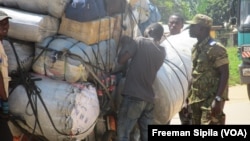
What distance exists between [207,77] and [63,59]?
1.68 m

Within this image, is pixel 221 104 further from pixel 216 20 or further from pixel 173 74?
pixel 216 20

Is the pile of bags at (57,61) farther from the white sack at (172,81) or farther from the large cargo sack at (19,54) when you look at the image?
the white sack at (172,81)

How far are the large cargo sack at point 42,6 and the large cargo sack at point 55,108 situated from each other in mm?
588

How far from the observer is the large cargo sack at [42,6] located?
3781 mm

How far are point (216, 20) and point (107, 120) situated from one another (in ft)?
112

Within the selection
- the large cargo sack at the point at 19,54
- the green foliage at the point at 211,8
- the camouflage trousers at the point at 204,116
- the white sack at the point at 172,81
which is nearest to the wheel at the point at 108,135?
the white sack at the point at 172,81

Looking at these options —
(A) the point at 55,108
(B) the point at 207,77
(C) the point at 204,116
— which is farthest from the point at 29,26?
(C) the point at 204,116

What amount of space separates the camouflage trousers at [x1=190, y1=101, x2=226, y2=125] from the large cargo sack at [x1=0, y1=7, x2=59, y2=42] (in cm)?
184

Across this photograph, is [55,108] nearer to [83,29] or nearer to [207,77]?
[83,29]

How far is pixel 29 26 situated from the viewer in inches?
144

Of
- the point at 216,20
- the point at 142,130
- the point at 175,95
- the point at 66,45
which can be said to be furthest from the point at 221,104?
the point at 216,20

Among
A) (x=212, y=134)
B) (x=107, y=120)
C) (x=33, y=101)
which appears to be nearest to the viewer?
(x=33, y=101)

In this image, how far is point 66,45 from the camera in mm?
3752

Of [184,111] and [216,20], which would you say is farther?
[216,20]
